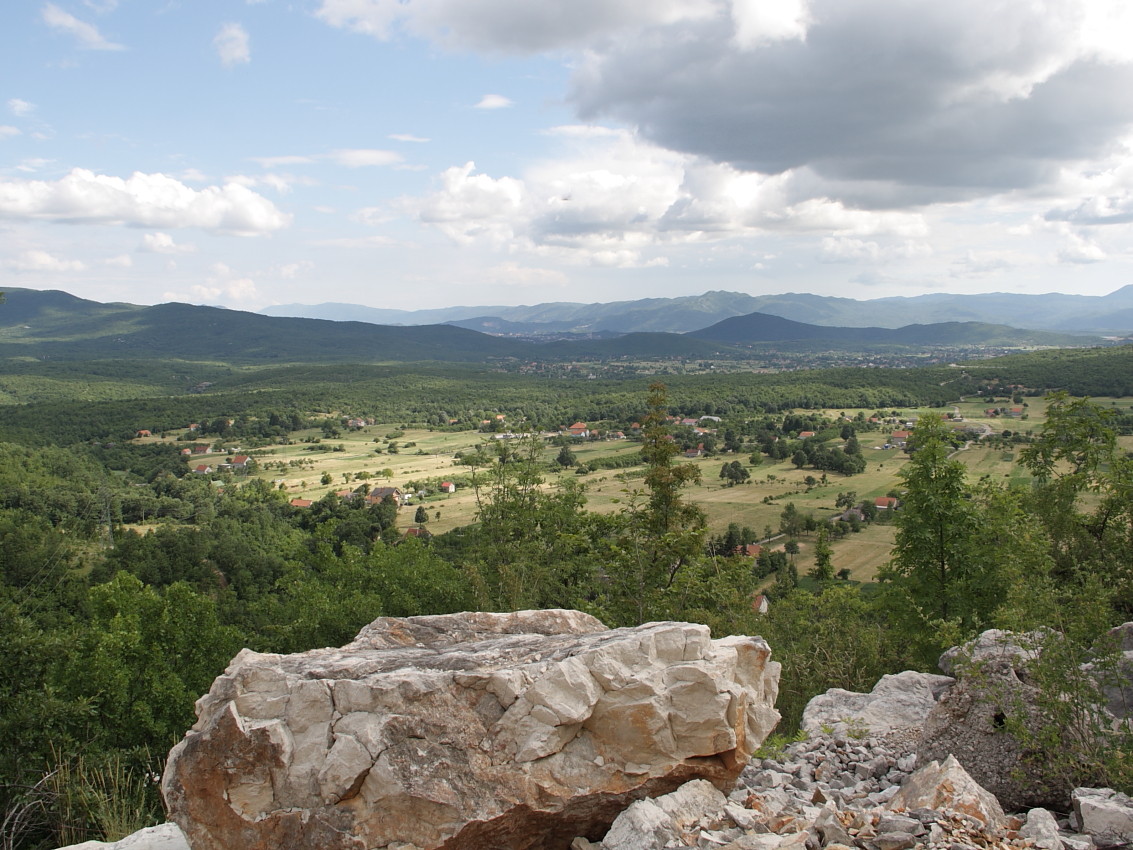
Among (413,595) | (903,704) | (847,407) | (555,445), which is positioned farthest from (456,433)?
(903,704)

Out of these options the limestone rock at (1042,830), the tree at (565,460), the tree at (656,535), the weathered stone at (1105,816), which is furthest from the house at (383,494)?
the weathered stone at (1105,816)

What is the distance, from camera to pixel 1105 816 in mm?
6312

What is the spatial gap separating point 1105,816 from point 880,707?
12.8 feet

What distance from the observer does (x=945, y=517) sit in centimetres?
1658

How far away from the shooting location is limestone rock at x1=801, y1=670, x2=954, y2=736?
9.56m

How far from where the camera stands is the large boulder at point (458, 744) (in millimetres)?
6641

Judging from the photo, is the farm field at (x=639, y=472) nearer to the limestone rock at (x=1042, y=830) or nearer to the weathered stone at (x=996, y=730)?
the weathered stone at (x=996, y=730)

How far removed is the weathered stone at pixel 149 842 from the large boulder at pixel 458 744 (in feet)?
4.90

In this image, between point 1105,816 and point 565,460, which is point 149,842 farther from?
point 565,460

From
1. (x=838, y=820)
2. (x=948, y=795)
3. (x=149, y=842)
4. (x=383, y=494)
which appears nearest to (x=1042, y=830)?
(x=948, y=795)

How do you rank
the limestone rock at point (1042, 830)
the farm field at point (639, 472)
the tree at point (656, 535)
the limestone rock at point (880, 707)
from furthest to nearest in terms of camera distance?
the farm field at point (639, 472), the tree at point (656, 535), the limestone rock at point (880, 707), the limestone rock at point (1042, 830)

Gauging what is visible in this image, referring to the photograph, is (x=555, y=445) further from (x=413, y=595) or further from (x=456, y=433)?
(x=413, y=595)

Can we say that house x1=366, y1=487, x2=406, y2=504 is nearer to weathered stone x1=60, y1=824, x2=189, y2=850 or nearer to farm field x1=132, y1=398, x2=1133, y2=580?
farm field x1=132, y1=398, x2=1133, y2=580

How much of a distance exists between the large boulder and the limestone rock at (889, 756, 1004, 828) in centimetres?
163
